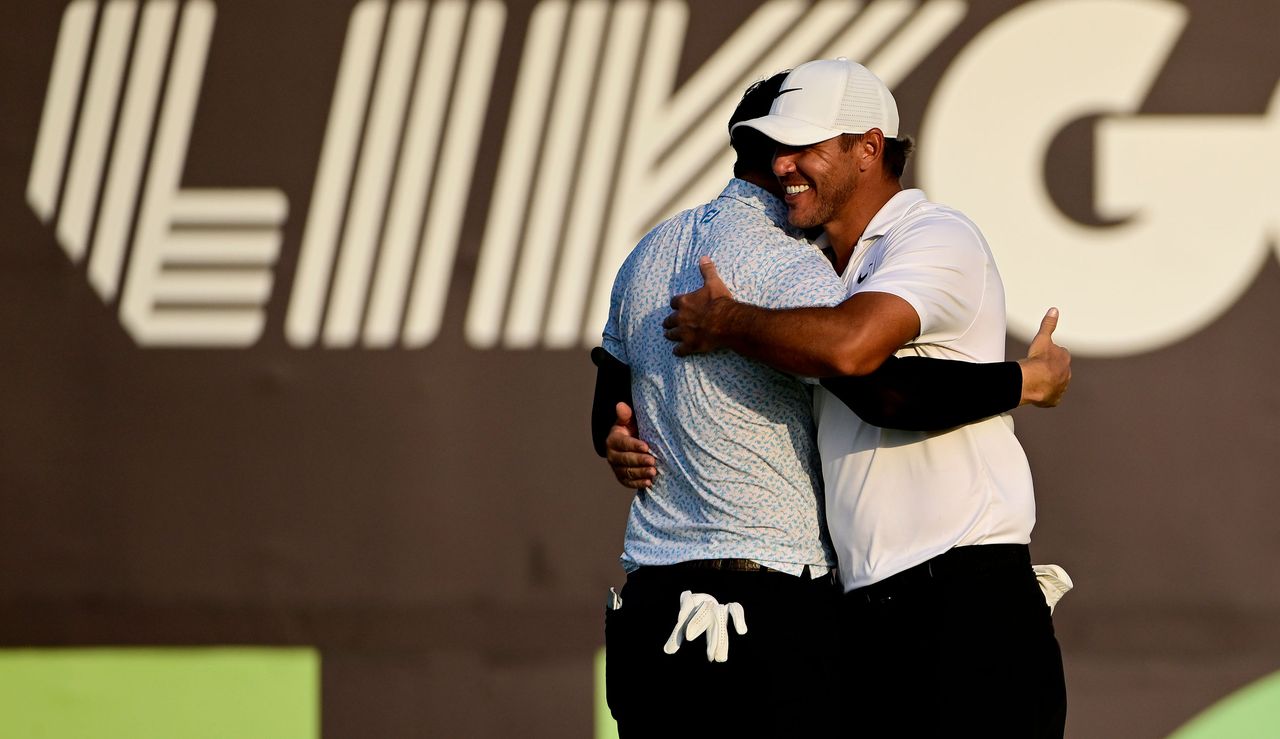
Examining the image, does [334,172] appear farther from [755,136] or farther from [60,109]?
[755,136]

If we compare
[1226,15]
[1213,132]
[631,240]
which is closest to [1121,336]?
[1213,132]

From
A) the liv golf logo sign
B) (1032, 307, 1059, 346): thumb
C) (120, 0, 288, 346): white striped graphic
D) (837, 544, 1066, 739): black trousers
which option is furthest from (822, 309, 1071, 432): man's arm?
(120, 0, 288, 346): white striped graphic

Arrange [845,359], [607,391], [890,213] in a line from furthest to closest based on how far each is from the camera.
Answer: [607,391] → [890,213] → [845,359]

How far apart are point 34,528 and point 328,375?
89 centimetres

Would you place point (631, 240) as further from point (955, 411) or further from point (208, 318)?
point (955, 411)

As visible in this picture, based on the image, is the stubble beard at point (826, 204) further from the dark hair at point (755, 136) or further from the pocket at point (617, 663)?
the pocket at point (617, 663)

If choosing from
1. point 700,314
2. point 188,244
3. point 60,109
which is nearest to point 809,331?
point 700,314

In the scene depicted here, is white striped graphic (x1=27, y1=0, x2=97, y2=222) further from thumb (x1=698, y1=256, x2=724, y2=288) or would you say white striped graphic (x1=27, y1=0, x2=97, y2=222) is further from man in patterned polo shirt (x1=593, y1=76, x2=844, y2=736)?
thumb (x1=698, y1=256, x2=724, y2=288)

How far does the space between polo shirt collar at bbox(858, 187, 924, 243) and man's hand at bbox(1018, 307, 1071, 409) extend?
0.93 ft

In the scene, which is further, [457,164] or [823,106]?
[457,164]

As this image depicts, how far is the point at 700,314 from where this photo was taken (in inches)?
84.0

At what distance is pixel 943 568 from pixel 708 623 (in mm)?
387

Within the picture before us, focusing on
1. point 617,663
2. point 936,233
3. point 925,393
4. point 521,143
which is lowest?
point 617,663

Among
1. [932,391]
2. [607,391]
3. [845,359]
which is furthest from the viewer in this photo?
[607,391]
